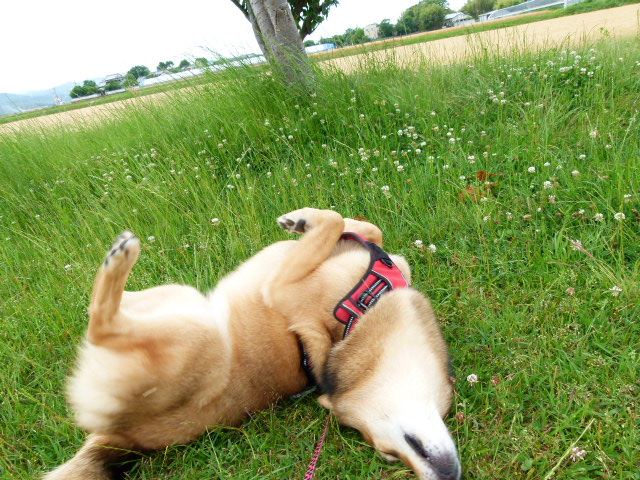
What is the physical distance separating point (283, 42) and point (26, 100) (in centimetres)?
599

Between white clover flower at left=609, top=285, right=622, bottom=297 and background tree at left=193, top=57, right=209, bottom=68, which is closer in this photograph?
white clover flower at left=609, top=285, right=622, bottom=297

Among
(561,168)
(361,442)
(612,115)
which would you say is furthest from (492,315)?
(612,115)

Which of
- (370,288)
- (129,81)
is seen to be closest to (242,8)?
(129,81)

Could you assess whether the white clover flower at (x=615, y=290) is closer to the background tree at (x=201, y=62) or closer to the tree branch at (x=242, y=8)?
the background tree at (x=201, y=62)

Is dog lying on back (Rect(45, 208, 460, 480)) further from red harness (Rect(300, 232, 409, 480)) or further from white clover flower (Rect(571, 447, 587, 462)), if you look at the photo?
white clover flower (Rect(571, 447, 587, 462))

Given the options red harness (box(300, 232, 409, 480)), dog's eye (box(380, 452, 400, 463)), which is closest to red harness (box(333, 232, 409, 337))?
red harness (box(300, 232, 409, 480))

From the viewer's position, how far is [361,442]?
6.23 feet

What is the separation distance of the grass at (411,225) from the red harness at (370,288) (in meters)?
0.45

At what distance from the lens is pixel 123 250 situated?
1971mm

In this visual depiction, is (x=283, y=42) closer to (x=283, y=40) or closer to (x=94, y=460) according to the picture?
(x=283, y=40)

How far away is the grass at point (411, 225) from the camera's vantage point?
1861 millimetres

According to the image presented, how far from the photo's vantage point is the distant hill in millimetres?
6949

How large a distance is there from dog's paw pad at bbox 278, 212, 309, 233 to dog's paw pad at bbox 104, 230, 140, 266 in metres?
0.97

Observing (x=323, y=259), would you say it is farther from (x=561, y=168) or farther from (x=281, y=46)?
(x=281, y=46)
